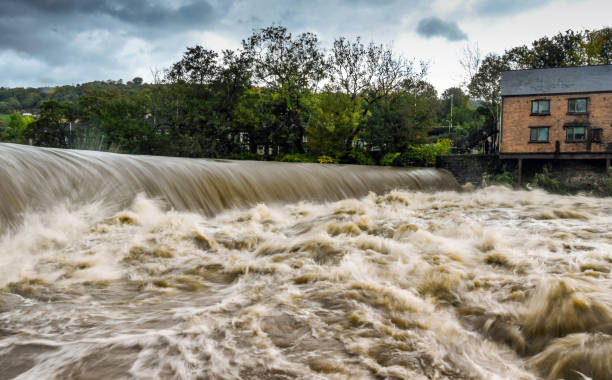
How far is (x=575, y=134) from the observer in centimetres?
2583

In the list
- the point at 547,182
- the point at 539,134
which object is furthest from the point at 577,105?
the point at 547,182

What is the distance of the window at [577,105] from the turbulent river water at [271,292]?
22.8m

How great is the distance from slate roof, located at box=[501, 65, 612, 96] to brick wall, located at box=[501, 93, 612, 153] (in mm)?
450

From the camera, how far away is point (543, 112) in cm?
2641

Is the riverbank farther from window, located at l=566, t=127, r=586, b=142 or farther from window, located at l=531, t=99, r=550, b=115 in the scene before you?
window, located at l=531, t=99, r=550, b=115

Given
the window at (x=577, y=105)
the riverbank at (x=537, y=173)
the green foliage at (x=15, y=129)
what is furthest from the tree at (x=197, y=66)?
the green foliage at (x=15, y=129)

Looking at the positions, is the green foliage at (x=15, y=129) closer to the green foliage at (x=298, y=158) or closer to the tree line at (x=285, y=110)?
the tree line at (x=285, y=110)

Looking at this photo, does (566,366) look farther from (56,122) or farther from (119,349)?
(56,122)

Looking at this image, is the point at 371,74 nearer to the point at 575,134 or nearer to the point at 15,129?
the point at 575,134

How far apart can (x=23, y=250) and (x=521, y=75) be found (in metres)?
31.4

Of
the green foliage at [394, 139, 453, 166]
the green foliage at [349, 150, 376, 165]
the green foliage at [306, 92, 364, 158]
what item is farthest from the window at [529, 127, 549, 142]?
the green foliage at [306, 92, 364, 158]

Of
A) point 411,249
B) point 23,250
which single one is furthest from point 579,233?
point 23,250

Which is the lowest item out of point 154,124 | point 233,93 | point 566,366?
point 566,366

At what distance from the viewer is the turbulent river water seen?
2.44 metres
